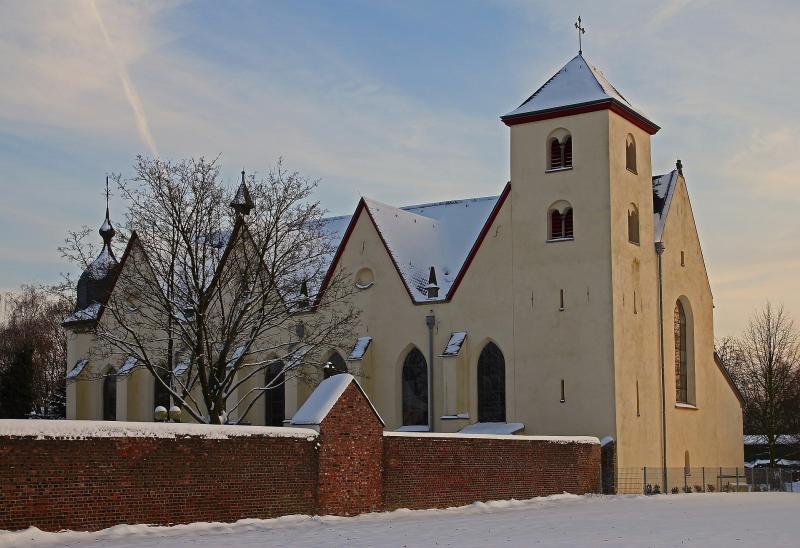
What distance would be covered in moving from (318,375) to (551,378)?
10.4m

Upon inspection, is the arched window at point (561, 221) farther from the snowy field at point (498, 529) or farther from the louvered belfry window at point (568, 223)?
the snowy field at point (498, 529)

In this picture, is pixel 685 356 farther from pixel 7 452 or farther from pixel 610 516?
pixel 7 452

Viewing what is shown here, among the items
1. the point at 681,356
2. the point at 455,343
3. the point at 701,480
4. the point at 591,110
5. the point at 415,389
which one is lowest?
the point at 701,480

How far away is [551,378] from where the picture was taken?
40906mm

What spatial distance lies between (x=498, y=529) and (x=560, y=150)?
67.8ft

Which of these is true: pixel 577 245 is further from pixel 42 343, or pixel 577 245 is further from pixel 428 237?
pixel 42 343

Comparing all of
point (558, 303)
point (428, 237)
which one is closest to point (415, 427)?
point (558, 303)

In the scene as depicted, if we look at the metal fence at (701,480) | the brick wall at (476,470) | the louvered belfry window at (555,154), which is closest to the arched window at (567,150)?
the louvered belfry window at (555,154)

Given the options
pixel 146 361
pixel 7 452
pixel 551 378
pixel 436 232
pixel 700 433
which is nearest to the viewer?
pixel 7 452

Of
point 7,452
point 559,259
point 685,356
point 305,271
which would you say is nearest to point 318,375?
point 305,271

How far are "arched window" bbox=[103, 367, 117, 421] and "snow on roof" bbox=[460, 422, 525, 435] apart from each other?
717 inches

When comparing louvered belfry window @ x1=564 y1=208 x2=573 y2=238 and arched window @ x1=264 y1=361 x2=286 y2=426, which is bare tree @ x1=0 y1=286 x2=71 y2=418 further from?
louvered belfry window @ x1=564 y1=208 x2=573 y2=238

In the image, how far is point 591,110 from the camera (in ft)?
136

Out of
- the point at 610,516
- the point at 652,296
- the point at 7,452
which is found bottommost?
the point at 610,516
